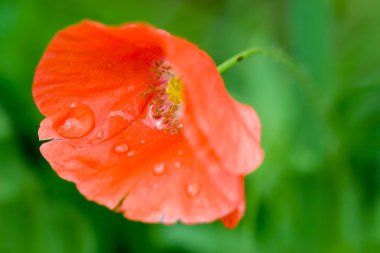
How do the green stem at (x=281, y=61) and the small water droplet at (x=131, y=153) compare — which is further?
the small water droplet at (x=131, y=153)

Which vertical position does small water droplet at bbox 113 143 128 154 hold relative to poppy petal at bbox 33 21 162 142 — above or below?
below

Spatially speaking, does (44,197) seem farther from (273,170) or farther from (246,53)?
(246,53)

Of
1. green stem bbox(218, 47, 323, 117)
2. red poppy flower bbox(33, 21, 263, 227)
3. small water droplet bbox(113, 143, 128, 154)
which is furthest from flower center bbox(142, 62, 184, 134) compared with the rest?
green stem bbox(218, 47, 323, 117)

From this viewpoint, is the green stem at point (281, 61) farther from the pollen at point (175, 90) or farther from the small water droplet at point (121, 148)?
the small water droplet at point (121, 148)

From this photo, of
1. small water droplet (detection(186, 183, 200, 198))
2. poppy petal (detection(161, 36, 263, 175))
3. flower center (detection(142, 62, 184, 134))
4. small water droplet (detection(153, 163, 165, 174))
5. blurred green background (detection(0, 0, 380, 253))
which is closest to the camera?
poppy petal (detection(161, 36, 263, 175))

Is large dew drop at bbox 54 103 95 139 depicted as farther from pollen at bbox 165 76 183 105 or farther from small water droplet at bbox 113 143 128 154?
pollen at bbox 165 76 183 105

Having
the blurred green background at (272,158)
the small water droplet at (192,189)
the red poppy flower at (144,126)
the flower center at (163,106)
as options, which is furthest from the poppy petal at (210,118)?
the blurred green background at (272,158)

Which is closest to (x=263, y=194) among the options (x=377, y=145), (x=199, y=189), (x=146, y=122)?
(x=377, y=145)
